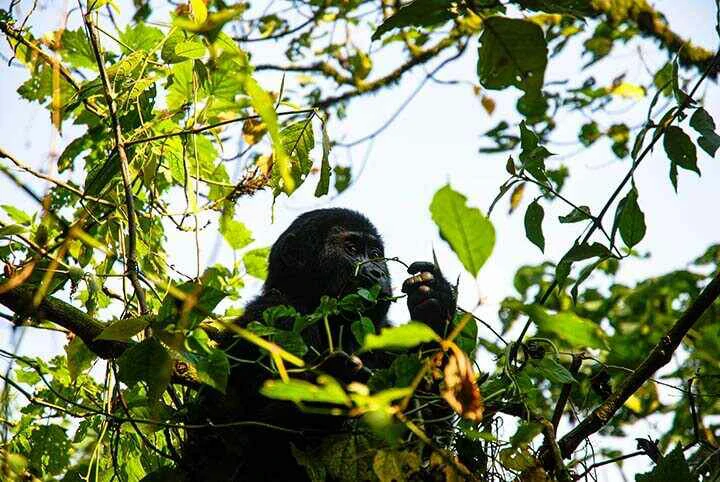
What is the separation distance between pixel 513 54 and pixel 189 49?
6.02ft

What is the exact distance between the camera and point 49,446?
3.59 meters

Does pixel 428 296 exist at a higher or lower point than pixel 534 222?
higher

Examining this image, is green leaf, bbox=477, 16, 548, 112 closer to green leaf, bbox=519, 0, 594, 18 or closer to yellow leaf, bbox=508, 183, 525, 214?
green leaf, bbox=519, 0, 594, 18

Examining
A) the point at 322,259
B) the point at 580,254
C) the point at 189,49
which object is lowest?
the point at 580,254

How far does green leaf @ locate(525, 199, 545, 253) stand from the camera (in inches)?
96.4

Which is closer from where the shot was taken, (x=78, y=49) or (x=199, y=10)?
(x=199, y=10)

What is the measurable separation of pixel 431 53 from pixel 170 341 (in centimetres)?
713

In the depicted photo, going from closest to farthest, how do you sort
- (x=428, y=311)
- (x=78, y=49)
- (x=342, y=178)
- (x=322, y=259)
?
1. (x=428, y=311)
2. (x=78, y=49)
3. (x=322, y=259)
4. (x=342, y=178)

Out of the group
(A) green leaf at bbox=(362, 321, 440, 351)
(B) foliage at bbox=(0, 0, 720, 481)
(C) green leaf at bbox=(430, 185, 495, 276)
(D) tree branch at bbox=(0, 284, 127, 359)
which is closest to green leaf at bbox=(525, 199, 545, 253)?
(B) foliage at bbox=(0, 0, 720, 481)

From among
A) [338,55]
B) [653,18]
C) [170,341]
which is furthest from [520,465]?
[653,18]

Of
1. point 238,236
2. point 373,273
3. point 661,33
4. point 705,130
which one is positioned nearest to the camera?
point 705,130

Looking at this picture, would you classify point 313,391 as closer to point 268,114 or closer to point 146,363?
point 268,114

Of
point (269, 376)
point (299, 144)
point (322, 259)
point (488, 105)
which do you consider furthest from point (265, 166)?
point (488, 105)

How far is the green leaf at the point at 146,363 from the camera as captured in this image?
6.68ft
